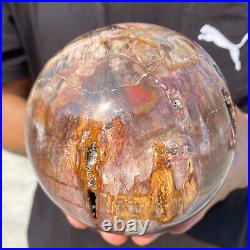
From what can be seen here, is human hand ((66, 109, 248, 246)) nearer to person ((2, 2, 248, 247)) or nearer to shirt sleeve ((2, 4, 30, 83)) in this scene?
person ((2, 2, 248, 247))

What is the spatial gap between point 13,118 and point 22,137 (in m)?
0.08

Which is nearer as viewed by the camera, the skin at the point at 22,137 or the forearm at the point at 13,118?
the skin at the point at 22,137

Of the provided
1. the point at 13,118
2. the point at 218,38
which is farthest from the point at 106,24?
the point at 13,118

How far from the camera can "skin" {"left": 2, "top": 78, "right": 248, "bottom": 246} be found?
1334 millimetres

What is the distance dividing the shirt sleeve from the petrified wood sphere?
602 mm

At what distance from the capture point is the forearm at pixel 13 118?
61.6 inches

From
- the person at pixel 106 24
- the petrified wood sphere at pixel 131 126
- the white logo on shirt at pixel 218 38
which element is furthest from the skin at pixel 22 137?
the petrified wood sphere at pixel 131 126

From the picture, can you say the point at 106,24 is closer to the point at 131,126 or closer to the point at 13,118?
the point at 13,118

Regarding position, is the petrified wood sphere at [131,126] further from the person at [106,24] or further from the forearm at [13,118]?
the forearm at [13,118]

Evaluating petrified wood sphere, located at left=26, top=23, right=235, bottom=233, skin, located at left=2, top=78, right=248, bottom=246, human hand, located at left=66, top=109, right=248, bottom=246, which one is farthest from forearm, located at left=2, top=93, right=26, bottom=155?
petrified wood sphere, located at left=26, top=23, right=235, bottom=233

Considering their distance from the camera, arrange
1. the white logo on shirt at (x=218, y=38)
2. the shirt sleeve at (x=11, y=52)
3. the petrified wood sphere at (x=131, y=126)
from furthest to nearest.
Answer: the shirt sleeve at (x=11, y=52), the white logo on shirt at (x=218, y=38), the petrified wood sphere at (x=131, y=126)

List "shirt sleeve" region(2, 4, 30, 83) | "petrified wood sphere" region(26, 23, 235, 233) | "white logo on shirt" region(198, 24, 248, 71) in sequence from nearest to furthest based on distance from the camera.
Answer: "petrified wood sphere" region(26, 23, 235, 233)
"white logo on shirt" region(198, 24, 248, 71)
"shirt sleeve" region(2, 4, 30, 83)

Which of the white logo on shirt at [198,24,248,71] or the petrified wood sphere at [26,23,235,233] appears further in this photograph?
the white logo on shirt at [198,24,248,71]

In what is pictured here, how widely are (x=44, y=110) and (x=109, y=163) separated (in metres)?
0.19
